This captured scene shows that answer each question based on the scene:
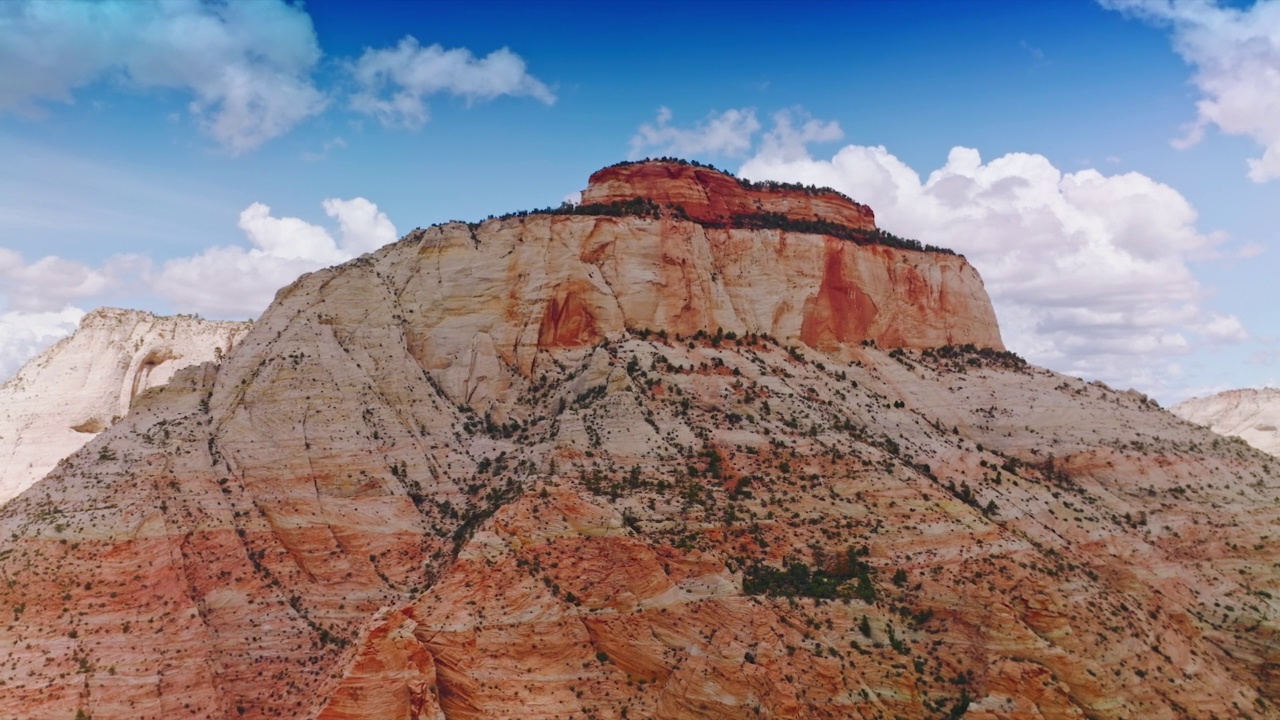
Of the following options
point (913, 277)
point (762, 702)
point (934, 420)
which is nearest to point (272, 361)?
point (762, 702)

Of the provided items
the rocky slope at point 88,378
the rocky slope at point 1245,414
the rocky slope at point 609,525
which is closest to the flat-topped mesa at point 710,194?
the rocky slope at point 609,525

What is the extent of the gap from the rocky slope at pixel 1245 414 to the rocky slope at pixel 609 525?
65.1 meters

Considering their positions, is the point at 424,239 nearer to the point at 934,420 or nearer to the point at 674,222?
the point at 674,222

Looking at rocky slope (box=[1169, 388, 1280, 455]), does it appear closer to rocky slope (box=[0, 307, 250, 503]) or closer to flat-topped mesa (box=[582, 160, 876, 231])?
flat-topped mesa (box=[582, 160, 876, 231])

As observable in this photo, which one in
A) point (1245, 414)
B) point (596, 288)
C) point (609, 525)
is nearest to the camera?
point (609, 525)

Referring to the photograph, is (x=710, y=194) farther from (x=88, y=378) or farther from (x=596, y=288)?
(x=88, y=378)

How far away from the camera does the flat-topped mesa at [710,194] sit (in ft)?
201

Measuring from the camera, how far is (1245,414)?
117m

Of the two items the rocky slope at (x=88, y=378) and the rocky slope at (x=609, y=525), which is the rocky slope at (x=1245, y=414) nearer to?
the rocky slope at (x=609, y=525)

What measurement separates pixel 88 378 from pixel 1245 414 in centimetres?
13529

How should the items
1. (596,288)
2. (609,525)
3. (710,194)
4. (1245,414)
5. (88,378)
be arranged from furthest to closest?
1. (1245,414)
2. (88,378)
3. (710,194)
4. (596,288)
5. (609,525)

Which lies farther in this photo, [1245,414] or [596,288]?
[1245,414]

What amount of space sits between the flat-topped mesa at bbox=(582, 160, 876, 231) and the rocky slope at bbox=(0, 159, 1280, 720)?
500 centimetres

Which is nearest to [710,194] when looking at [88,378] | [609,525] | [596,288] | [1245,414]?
[596,288]
